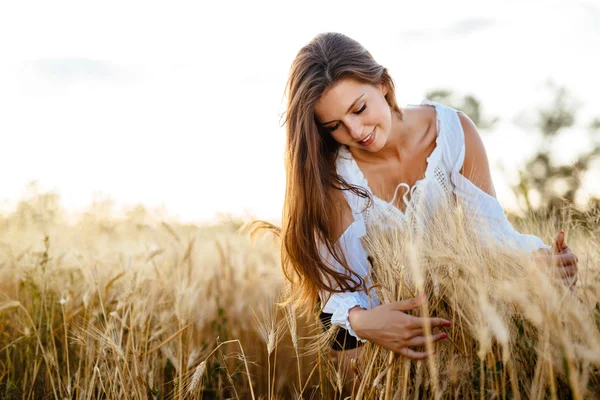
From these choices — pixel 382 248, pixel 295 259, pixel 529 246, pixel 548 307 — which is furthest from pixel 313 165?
pixel 548 307

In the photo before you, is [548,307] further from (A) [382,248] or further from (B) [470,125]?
(B) [470,125]

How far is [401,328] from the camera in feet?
4.39

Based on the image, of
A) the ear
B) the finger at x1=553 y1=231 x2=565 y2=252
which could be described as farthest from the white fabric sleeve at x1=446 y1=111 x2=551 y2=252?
the ear

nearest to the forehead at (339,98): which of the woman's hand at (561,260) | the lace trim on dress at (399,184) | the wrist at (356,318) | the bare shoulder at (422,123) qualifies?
the lace trim on dress at (399,184)

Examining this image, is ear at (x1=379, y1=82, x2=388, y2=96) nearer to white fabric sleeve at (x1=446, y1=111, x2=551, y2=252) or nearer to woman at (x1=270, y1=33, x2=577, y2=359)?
woman at (x1=270, y1=33, x2=577, y2=359)

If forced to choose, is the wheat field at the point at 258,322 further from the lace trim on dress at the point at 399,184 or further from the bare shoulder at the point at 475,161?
the lace trim on dress at the point at 399,184

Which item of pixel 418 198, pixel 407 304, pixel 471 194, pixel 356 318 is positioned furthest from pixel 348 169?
pixel 407 304

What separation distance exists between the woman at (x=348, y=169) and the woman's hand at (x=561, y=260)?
0.21 m

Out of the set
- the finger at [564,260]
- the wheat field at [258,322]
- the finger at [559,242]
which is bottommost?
the wheat field at [258,322]

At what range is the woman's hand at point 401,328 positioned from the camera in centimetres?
131

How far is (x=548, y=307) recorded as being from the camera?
0.92m

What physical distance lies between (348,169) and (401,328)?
928 millimetres

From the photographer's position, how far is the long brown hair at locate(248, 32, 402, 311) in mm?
1919

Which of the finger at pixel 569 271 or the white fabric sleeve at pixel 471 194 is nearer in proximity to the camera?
the finger at pixel 569 271
